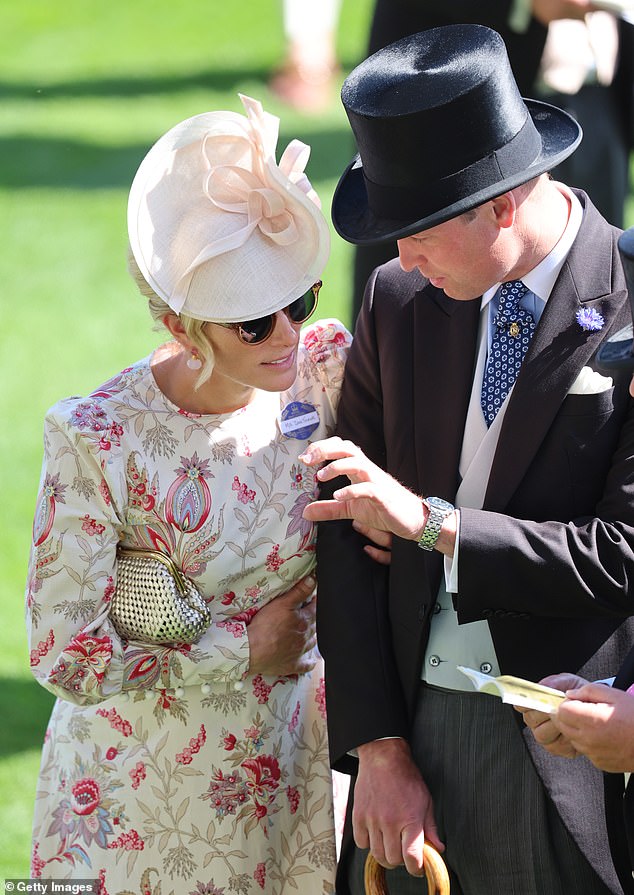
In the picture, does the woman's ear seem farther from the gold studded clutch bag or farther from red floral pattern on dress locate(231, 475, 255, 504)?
the gold studded clutch bag

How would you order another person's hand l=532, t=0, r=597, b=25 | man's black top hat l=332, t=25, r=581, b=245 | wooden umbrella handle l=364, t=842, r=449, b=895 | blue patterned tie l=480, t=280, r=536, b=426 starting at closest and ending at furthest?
man's black top hat l=332, t=25, r=581, b=245 → wooden umbrella handle l=364, t=842, r=449, b=895 → blue patterned tie l=480, t=280, r=536, b=426 → another person's hand l=532, t=0, r=597, b=25

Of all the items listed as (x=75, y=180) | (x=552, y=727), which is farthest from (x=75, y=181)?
(x=552, y=727)

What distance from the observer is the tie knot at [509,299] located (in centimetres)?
289

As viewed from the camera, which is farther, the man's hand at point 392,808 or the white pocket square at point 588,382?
the man's hand at point 392,808

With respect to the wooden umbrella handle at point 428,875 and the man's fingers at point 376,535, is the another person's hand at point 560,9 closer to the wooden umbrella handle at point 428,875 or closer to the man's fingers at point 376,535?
the man's fingers at point 376,535

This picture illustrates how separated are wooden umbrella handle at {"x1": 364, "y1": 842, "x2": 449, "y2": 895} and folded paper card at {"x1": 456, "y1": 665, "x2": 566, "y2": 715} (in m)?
0.50

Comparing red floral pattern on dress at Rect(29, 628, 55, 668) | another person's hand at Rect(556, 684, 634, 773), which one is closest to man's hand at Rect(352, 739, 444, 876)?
another person's hand at Rect(556, 684, 634, 773)

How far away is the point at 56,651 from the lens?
9.89 ft

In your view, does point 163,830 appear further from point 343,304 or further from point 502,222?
point 343,304

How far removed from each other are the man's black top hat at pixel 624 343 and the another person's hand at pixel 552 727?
663mm

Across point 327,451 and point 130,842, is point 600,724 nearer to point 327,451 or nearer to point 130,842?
point 327,451

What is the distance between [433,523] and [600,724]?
531 millimetres

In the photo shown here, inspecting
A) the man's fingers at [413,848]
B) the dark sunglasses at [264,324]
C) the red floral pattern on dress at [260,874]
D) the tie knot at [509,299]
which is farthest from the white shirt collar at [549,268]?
the red floral pattern on dress at [260,874]

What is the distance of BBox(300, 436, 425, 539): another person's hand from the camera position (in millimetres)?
2664
